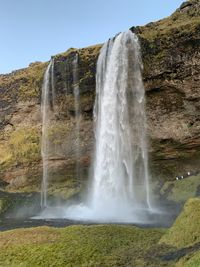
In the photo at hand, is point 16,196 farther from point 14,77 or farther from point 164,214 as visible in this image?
point 164,214

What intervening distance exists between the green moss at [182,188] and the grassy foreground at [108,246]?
66.8ft

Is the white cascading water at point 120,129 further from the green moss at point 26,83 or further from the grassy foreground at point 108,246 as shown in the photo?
the grassy foreground at point 108,246

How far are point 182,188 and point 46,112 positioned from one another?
1878 centimetres

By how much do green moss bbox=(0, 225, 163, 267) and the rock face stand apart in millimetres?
24044

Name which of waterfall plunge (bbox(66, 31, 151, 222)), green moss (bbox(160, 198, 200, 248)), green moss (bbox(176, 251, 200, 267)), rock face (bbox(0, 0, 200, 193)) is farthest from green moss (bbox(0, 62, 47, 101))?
green moss (bbox(176, 251, 200, 267))

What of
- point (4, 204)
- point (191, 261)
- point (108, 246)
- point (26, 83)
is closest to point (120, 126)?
point (4, 204)

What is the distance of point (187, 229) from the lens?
1725 cm

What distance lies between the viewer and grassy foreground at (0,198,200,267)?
15.9 m

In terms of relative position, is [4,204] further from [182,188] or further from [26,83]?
[182,188]

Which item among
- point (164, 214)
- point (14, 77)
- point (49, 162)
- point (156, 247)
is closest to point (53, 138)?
point (49, 162)

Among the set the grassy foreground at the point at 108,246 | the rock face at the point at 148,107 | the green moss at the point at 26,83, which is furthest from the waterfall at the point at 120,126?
the grassy foreground at the point at 108,246

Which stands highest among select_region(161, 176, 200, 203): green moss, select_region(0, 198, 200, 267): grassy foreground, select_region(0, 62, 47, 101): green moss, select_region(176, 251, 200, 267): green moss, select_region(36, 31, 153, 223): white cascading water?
select_region(0, 62, 47, 101): green moss

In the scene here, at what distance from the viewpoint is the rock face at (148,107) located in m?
41.5

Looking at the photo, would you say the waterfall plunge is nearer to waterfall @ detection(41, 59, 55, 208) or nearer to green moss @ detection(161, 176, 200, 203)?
green moss @ detection(161, 176, 200, 203)
